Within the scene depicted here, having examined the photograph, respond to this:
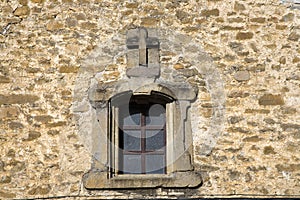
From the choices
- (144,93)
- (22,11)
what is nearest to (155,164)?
(144,93)

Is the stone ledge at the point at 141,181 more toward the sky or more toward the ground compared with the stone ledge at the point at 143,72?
more toward the ground

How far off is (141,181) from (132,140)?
52 centimetres

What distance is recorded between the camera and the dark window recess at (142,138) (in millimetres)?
6277

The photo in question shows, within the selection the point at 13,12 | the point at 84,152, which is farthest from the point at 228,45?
the point at 13,12

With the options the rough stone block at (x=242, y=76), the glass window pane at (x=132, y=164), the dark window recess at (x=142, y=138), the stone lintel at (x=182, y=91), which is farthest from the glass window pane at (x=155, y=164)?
the rough stone block at (x=242, y=76)

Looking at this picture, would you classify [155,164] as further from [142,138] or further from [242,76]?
[242,76]

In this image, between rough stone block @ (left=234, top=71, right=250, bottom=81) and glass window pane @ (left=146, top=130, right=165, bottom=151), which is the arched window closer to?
glass window pane @ (left=146, top=130, right=165, bottom=151)

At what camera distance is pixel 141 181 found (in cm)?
605

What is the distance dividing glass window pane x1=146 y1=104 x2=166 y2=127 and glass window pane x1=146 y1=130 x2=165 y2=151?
11cm

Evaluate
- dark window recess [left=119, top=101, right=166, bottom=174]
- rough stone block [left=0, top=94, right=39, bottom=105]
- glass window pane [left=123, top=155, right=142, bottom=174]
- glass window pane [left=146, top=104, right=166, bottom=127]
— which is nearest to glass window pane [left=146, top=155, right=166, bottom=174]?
dark window recess [left=119, top=101, right=166, bottom=174]

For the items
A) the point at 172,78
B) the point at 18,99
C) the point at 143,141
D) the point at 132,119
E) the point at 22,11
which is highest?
the point at 22,11

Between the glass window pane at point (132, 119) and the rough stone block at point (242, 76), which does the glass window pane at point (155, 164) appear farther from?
the rough stone block at point (242, 76)

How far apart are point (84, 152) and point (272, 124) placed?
6.99ft

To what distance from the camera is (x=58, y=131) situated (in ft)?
20.2
